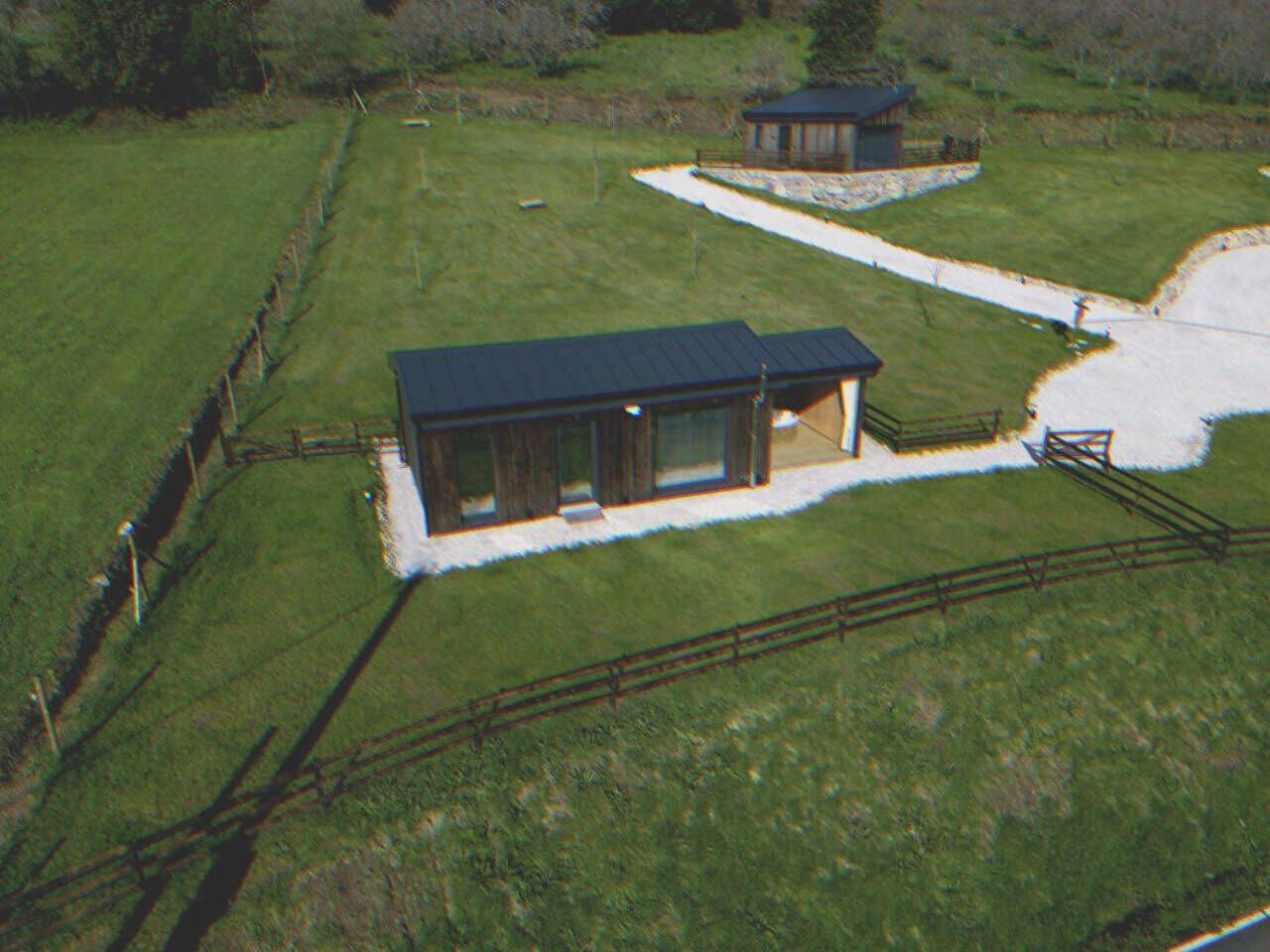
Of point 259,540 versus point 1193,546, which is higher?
point 259,540

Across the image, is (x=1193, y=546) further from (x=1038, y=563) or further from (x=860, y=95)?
(x=860, y=95)

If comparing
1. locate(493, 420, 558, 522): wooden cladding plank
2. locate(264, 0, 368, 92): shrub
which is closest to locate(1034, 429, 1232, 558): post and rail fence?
locate(493, 420, 558, 522): wooden cladding plank

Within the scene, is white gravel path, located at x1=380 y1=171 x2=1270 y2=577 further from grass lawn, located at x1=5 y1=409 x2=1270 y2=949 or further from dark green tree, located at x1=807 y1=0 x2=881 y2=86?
dark green tree, located at x1=807 y1=0 x2=881 y2=86

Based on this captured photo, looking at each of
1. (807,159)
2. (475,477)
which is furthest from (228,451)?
(807,159)

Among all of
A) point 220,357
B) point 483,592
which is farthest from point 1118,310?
point 220,357

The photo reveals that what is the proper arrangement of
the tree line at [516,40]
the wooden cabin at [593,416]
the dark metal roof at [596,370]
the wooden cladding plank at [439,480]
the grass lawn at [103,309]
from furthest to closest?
the tree line at [516,40], the wooden cabin at [593,416], the dark metal roof at [596,370], the wooden cladding plank at [439,480], the grass lawn at [103,309]

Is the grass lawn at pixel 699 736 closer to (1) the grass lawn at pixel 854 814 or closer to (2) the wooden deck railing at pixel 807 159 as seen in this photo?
(1) the grass lawn at pixel 854 814

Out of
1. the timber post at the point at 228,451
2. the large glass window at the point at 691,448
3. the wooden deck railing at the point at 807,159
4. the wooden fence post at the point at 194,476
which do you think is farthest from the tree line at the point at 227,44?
the large glass window at the point at 691,448
